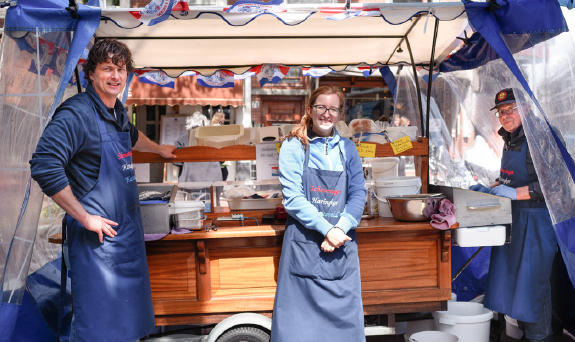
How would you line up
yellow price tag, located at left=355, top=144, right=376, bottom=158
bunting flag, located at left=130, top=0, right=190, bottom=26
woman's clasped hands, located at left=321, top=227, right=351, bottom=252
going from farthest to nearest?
yellow price tag, located at left=355, top=144, right=376, bottom=158
bunting flag, located at left=130, top=0, right=190, bottom=26
woman's clasped hands, located at left=321, top=227, right=351, bottom=252

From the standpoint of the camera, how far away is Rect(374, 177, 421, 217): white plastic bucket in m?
3.13

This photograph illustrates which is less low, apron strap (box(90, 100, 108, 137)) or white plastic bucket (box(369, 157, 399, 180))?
apron strap (box(90, 100, 108, 137))

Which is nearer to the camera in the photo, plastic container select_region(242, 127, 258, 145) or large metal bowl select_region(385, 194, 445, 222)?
large metal bowl select_region(385, 194, 445, 222)

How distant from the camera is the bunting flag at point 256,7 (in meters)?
2.52

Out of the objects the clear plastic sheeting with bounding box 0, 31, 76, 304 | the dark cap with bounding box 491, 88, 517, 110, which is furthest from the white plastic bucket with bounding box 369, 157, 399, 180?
the clear plastic sheeting with bounding box 0, 31, 76, 304

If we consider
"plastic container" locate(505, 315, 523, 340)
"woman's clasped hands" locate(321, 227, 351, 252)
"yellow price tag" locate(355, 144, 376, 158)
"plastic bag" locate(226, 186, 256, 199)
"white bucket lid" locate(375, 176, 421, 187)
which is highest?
"yellow price tag" locate(355, 144, 376, 158)

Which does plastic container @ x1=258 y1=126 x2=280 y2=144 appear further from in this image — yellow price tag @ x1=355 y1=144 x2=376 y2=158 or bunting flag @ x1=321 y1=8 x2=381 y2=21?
bunting flag @ x1=321 y1=8 x2=381 y2=21

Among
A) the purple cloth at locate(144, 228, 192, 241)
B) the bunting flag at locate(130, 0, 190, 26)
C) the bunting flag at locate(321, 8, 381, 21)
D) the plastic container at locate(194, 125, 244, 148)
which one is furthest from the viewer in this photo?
the plastic container at locate(194, 125, 244, 148)

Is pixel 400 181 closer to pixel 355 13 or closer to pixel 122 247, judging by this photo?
pixel 355 13

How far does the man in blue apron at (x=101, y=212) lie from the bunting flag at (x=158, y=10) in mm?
389

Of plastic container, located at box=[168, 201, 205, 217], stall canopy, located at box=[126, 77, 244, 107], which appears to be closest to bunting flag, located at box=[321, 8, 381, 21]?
plastic container, located at box=[168, 201, 205, 217]

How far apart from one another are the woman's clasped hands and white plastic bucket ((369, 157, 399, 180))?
4.23 ft

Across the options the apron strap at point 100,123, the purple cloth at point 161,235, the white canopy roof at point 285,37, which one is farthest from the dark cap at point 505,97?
the apron strap at point 100,123

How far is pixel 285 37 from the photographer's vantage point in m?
3.69
